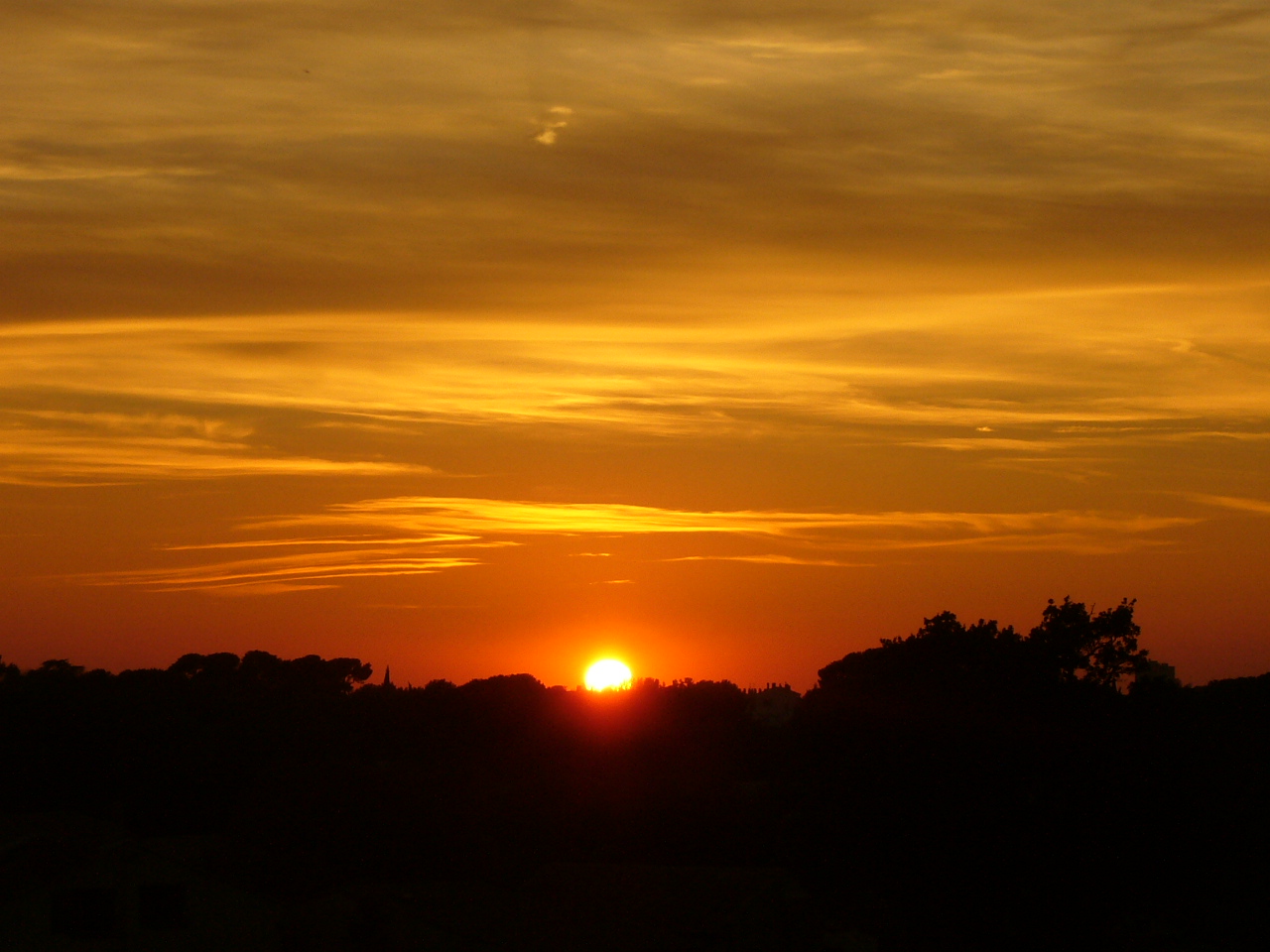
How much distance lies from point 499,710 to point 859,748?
86.9 feet

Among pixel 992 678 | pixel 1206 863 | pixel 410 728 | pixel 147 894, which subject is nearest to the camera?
pixel 147 894

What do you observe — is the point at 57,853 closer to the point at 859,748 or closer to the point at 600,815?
the point at 600,815

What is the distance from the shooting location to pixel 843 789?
156 ft

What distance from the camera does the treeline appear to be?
45.8 meters

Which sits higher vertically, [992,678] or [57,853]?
[992,678]

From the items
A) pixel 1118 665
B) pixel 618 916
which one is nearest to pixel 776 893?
pixel 618 916

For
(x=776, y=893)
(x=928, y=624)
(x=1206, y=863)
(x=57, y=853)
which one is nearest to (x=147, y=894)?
(x=57, y=853)

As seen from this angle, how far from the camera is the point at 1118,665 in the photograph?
54969 mm

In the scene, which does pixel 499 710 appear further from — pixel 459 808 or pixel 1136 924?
pixel 1136 924

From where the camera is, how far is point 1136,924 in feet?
153

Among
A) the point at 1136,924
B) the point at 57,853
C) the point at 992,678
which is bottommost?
the point at 1136,924

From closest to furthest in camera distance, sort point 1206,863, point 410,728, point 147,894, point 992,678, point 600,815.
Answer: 1. point 147,894
2. point 1206,863
3. point 992,678
4. point 600,815
5. point 410,728

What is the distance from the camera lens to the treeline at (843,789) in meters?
45.8

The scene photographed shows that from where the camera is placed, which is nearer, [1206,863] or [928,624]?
[1206,863]
